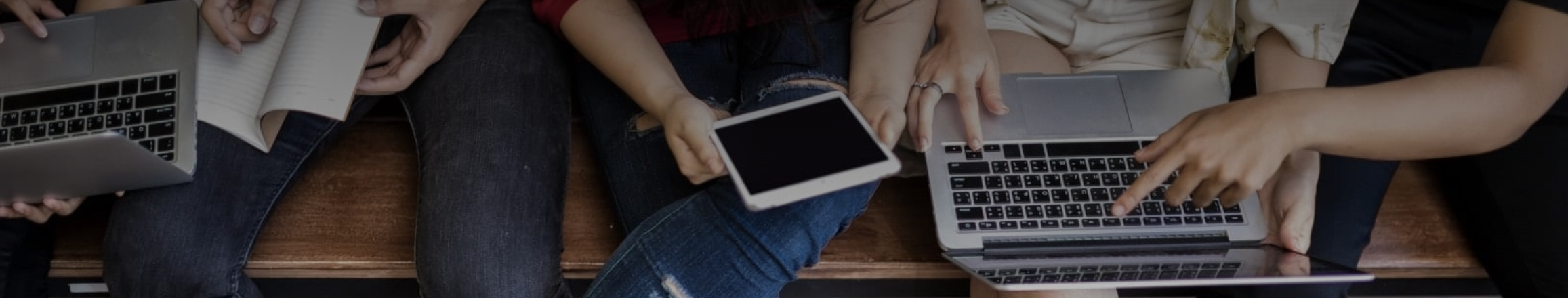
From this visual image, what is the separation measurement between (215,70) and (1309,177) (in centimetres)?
102

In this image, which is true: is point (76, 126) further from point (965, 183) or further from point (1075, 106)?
point (1075, 106)

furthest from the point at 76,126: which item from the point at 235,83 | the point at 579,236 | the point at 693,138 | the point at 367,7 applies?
the point at 693,138

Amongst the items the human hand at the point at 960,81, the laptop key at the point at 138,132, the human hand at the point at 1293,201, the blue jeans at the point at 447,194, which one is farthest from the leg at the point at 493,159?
the human hand at the point at 1293,201

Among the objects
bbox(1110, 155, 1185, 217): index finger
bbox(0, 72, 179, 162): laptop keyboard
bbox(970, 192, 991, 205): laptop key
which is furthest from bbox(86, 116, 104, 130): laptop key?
bbox(1110, 155, 1185, 217): index finger

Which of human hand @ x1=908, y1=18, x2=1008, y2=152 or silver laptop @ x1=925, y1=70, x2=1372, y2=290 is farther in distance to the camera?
human hand @ x1=908, y1=18, x2=1008, y2=152

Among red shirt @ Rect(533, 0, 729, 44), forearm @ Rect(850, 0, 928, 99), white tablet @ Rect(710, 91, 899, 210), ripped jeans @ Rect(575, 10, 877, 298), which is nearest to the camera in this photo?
white tablet @ Rect(710, 91, 899, 210)

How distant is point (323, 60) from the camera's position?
1.06 meters

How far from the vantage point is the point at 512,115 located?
1.14m

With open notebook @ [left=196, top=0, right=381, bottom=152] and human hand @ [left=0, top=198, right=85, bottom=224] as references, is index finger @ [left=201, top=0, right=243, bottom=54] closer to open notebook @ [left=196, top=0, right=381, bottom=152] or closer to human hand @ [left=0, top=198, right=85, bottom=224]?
open notebook @ [left=196, top=0, right=381, bottom=152]

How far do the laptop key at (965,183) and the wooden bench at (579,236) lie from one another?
10 centimetres

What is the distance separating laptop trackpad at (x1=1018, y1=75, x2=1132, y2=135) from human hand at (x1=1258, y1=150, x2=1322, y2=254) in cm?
14

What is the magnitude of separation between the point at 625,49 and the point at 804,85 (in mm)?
167

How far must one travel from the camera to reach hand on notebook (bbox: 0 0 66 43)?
1.09 m

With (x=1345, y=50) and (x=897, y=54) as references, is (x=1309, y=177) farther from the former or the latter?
(x=897, y=54)
